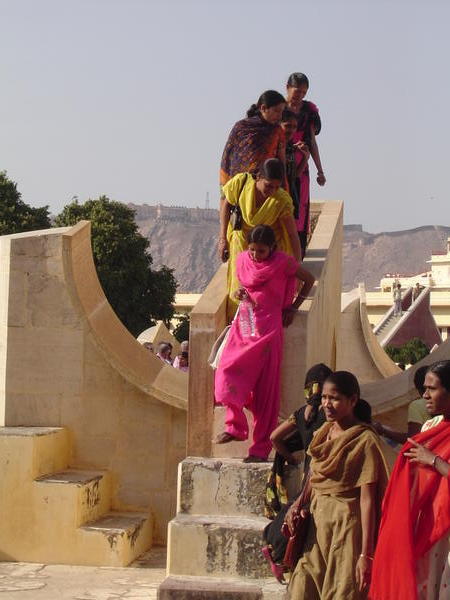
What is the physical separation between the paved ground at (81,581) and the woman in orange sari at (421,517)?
112 inches

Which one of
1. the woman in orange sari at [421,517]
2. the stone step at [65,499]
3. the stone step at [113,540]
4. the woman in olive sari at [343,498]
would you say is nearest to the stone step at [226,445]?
the stone step at [113,540]

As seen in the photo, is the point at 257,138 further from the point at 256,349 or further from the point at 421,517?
the point at 421,517

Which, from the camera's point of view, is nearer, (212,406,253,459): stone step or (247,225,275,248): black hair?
(247,225,275,248): black hair

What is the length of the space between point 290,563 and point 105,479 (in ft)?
12.1

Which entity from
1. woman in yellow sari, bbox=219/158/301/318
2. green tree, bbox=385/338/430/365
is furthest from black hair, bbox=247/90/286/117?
green tree, bbox=385/338/430/365

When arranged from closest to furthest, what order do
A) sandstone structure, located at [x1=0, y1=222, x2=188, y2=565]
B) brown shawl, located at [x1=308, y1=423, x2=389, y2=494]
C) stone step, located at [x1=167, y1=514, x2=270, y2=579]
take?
brown shawl, located at [x1=308, y1=423, x2=389, y2=494] < stone step, located at [x1=167, y1=514, x2=270, y2=579] < sandstone structure, located at [x1=0, y1=222, x2=188, y2=565]

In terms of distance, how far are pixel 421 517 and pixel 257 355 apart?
2051 millimetres

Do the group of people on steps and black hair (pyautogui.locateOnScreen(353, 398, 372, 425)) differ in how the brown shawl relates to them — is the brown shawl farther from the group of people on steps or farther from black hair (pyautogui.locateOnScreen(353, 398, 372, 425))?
black hair (pyautogui.locateOnScreen(353, 398, 372, 425))

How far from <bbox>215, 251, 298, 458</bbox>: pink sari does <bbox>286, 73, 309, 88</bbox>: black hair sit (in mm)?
2512

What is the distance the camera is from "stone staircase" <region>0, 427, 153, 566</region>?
9.02m

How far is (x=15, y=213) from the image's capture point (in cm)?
3659

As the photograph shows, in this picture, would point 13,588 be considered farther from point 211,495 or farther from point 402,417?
point 402,417

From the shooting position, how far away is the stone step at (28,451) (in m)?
9.12

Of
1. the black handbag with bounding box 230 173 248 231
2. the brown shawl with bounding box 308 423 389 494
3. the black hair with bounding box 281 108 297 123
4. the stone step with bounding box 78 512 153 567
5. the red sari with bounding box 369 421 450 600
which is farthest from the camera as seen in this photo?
the black hair with bounding box 281 108 297 123
